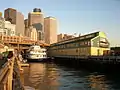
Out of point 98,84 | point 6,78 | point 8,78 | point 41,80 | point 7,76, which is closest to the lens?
point 6,78

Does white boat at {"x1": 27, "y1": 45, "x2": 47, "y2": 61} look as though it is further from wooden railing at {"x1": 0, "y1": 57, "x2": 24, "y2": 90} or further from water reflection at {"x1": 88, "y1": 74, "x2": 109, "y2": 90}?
wooden railing at {"x1": 0, "y1": 57, "x2": 24, "y2": 90}

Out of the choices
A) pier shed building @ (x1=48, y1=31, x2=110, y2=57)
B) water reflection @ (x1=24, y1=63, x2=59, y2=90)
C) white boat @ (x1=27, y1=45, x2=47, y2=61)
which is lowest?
water reflection @ (x1=24, y1=63, x2=59, y2=90)

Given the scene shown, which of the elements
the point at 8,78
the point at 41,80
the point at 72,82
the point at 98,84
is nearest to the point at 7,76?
the point at 8,78

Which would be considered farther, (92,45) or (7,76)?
(92,45)

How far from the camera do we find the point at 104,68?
4500 centimetres

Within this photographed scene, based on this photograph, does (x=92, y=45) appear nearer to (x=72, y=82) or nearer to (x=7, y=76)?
(x=72, y=82)

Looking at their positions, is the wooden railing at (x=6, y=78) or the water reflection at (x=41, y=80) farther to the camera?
the water reflection at (x=41, y=80)

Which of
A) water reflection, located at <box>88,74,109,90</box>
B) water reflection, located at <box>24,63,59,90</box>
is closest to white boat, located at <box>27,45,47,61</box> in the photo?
water reflection, located at <box>24,63,59,90</box>

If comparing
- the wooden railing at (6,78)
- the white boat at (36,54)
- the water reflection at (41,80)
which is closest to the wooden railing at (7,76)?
the wooden railing at (6,78)

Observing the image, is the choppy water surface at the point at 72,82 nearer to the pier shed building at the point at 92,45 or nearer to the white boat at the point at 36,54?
the pier shed building at the point at 92,45

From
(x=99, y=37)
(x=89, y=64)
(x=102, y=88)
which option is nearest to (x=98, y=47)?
(x=99, y=37)

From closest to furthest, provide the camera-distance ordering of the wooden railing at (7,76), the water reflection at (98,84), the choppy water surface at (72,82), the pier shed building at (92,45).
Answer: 1. the wooden railing at (7,76)
2. the choppy water surface at (72,82)
3. the water reflection at (98,84)
4. the pier shed building at (92,45)

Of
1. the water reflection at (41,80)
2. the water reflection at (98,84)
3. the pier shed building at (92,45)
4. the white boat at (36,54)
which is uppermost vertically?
the pier shed building at (92,45)

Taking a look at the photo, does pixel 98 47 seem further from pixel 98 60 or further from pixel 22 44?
pixel 22 44
